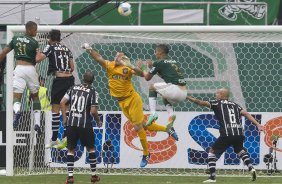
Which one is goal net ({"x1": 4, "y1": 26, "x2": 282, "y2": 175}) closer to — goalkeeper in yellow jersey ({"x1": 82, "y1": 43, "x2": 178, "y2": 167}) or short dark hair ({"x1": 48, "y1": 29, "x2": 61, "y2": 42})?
short dark hair ({"x1": 48, "y1": 29, "x2": 61, "y2": 42})

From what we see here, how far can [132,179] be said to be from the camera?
16.1 meters

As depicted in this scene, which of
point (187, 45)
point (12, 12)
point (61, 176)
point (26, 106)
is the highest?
point (12, 12)

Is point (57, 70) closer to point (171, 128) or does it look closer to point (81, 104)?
point (81, 104)

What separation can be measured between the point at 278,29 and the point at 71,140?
14.6 ft

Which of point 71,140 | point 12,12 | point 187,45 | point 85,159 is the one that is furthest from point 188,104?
point 12,12

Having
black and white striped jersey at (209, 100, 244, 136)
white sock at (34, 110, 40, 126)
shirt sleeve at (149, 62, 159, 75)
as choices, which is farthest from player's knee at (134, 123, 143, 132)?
white sock at (34, 110, 40, 126)

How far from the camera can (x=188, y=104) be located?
59.8 ft

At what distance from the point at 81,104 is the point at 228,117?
2.60m

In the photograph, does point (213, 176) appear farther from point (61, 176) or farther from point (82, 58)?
point (82, 58)

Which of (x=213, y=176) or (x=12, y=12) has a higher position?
(x=12, y=12)

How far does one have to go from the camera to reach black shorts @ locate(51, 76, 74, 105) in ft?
55.1

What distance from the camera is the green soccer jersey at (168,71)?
16.3m

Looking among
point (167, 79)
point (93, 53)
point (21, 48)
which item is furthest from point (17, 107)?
point (167, 79)

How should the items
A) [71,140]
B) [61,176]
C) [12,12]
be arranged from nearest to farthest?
1. [71,140]
2. [61,176]
3. [12,12]
